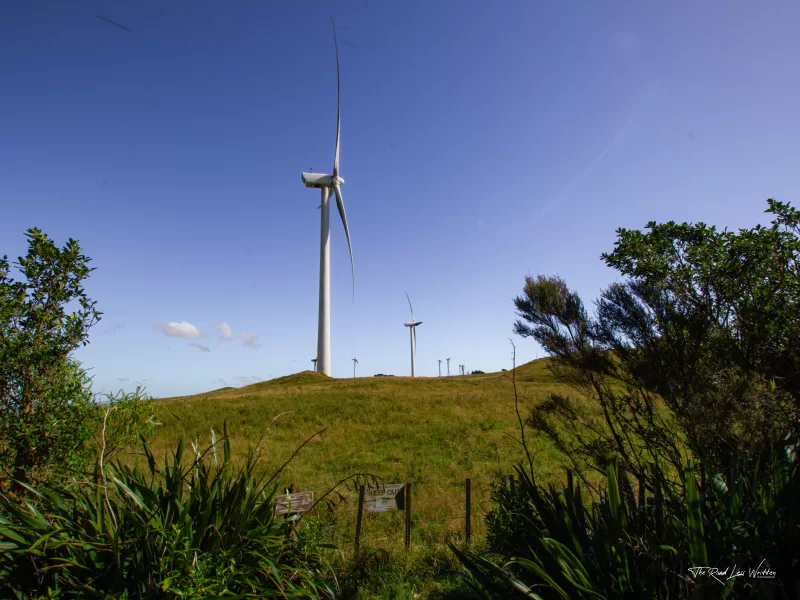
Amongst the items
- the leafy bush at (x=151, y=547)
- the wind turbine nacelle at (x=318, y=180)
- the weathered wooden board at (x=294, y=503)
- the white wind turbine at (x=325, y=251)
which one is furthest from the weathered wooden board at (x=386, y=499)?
the wind turbine nacelle at (x=318, y=180)

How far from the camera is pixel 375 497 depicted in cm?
871

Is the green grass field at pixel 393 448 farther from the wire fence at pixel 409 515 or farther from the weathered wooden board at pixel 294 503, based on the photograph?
the weathered wooden board at pixel 294 503

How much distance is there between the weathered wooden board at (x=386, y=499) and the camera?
862 cm

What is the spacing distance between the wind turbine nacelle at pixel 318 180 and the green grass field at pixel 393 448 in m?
23.4

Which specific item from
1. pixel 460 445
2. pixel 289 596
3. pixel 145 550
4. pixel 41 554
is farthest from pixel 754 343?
pixel 460 445

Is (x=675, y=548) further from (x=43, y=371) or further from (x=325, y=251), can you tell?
(x=325, y=251)

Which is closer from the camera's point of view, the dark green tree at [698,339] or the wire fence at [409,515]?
the dark green tree at [698,339]

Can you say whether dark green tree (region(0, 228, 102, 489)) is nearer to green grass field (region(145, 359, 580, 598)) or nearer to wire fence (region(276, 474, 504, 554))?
green grass field (region(145, 359, 580, 598))

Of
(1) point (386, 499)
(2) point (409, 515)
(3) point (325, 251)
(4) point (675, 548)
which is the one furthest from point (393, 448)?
(3) point (325, 251)

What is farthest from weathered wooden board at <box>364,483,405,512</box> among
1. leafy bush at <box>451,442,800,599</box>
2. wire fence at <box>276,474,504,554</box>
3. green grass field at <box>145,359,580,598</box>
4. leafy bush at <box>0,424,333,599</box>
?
leafy bush at <box>451,442,800,599</box>

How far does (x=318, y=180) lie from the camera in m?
48.2

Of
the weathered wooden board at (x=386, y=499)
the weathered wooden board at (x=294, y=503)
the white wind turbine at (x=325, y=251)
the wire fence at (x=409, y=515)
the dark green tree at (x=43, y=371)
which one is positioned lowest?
the wire fence at (x=409, y=515)

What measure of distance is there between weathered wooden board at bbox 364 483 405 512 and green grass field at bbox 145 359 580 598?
2.07 ft

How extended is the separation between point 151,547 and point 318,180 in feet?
157
